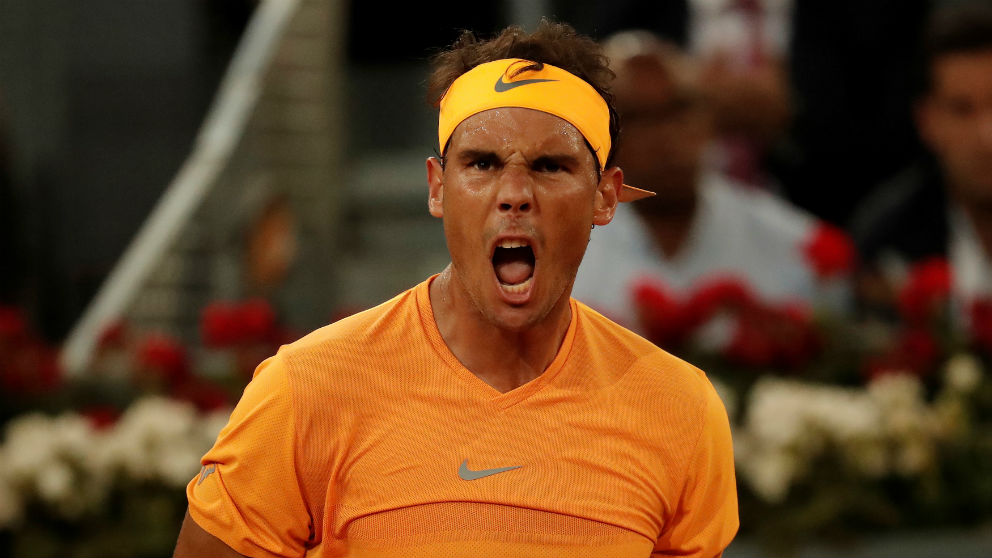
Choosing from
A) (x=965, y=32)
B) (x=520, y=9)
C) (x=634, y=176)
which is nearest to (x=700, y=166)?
(x=634, y=176)

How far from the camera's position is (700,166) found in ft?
16.9

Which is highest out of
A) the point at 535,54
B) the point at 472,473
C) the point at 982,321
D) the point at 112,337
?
the point at 535,54

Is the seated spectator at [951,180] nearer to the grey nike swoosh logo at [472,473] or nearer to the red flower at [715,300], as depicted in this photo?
the red flower at [715,300]

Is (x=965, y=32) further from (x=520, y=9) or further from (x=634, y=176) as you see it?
(x=520, y=9)

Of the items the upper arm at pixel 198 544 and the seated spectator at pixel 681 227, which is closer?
the upper arm at pixel 198 544

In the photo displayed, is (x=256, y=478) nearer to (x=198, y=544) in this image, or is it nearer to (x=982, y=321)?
(x=198, y=544)

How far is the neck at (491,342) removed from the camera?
2.43 m

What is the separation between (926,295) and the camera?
477 centimetres

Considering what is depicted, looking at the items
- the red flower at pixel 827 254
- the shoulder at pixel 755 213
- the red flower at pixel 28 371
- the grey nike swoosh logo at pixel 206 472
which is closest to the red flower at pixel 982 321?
the red flower at pixel 827 254

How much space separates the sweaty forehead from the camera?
2.28 meters

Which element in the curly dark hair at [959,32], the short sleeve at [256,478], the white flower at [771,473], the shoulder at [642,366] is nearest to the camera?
the short sleeve at [256,478]

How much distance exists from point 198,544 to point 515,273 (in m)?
0.67

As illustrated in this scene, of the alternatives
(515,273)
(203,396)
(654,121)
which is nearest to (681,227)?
(654,121)

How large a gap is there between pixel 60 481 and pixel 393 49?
4578mm
